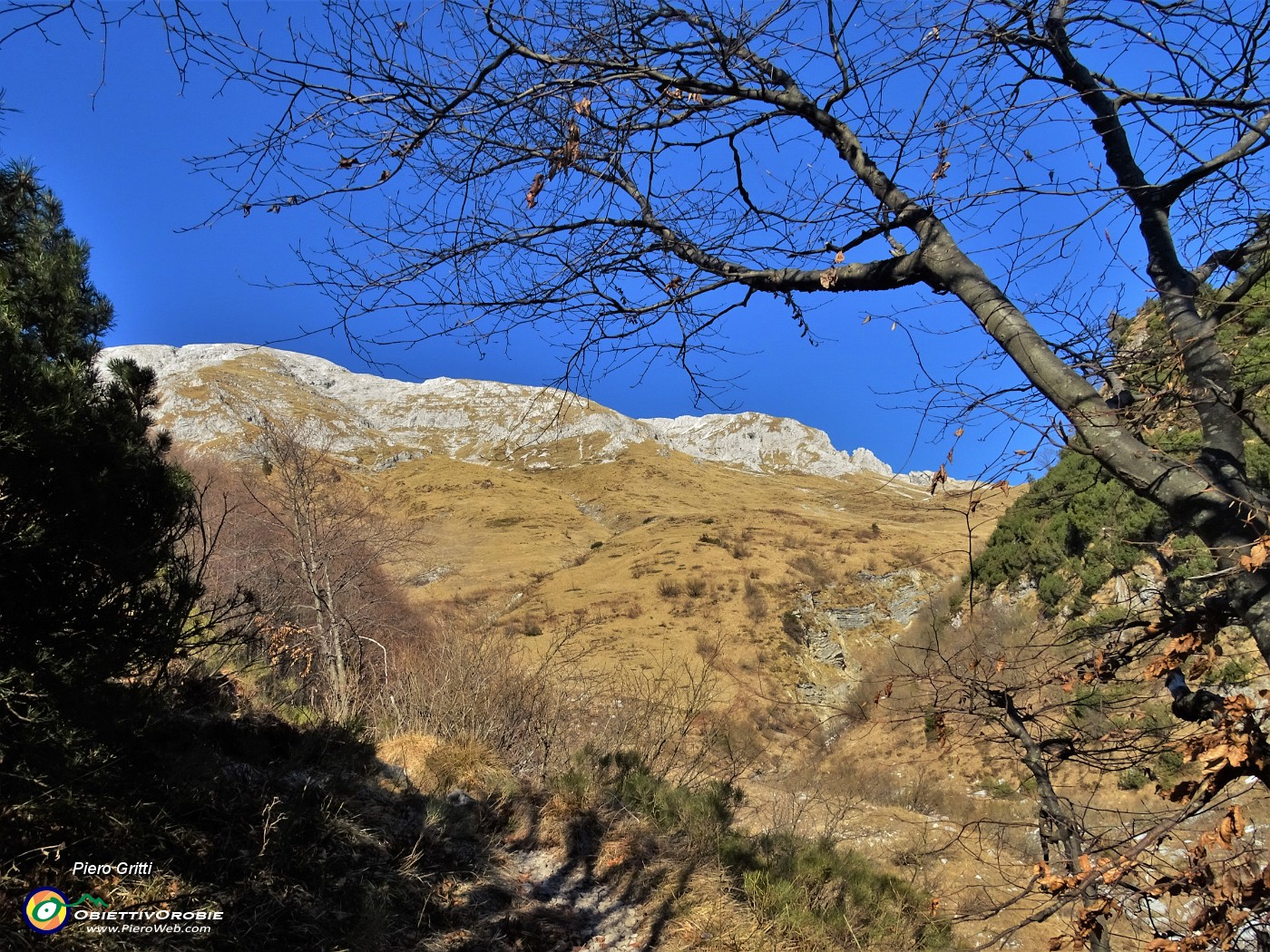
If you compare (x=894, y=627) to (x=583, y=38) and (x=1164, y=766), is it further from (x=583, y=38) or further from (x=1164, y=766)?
(x=583, y=38)

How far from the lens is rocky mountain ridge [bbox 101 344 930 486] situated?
208 ft

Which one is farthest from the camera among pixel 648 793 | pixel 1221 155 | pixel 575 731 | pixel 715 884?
pixel 575 731

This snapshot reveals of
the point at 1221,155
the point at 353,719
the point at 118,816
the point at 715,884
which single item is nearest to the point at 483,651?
the point at 353,719

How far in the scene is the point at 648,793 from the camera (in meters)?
6.43

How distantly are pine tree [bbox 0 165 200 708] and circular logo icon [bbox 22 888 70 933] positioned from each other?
0.81m

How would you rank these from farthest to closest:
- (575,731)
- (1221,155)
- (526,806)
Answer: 1. (575,731)
2. (526,806)
3. (1221,155)

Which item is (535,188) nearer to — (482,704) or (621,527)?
(482,704)

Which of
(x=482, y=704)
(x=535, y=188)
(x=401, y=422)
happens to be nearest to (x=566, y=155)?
(x=535, y=188)

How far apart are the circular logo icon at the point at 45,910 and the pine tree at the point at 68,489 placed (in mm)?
806

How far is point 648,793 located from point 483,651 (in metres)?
2.86

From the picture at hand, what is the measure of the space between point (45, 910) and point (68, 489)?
5.84 ft

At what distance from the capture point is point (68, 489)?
9.93 ft

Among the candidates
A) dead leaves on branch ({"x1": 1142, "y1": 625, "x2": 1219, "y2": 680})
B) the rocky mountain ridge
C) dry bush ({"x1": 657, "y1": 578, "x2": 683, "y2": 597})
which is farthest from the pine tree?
the rocky mountain ridge

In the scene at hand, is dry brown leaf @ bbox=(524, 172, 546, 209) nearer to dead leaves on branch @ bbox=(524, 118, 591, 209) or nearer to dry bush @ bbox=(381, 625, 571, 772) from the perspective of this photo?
dead leaves on branch @ bbox=(524, 118, 591, 209)
